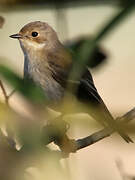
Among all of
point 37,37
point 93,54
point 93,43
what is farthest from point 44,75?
point 93,43

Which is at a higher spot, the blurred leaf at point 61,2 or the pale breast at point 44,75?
the blurred leaf at point 61,2

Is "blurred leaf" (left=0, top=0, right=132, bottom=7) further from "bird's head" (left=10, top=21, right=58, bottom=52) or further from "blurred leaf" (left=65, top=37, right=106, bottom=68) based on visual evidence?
"bird's head" (left=10, top=21, right=58, bottom=52)

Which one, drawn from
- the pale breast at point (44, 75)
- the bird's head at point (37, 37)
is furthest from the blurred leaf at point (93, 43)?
the bird's head at point (37, 37)

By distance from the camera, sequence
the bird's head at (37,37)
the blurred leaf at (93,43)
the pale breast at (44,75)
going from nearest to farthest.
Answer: the blurred leaf at (93,43), the pale breast at (44,75), the bird's head at (37,37)

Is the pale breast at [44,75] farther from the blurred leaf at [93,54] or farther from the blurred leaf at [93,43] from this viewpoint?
the blurred leaf at [93,43]

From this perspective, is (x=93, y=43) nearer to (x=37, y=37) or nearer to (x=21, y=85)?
(x=21, y=85)

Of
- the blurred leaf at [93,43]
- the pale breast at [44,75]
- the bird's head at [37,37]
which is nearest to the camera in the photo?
the blurred leaf at [93,43]
